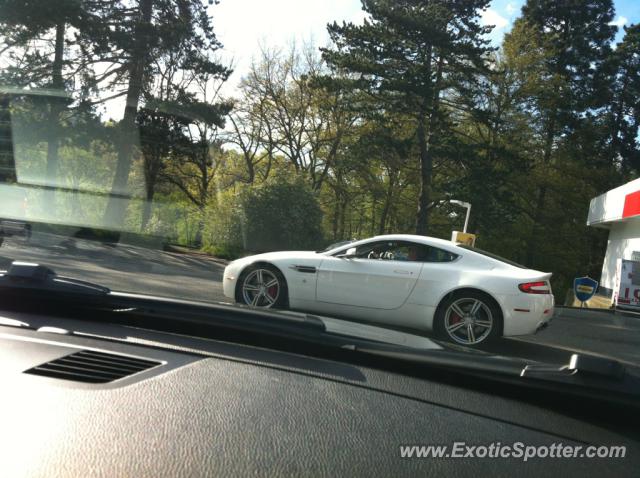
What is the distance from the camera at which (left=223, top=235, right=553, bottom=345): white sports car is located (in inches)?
254

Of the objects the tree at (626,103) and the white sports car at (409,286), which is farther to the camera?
the tree at (626,103)

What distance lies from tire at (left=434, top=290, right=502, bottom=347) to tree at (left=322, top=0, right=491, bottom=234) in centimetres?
2114

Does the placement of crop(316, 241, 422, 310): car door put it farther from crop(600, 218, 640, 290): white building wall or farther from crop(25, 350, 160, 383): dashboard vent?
crop(600, 218, 640, 290): white building wall

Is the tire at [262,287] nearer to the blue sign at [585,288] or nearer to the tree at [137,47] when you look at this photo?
the blue sign at [585,288]

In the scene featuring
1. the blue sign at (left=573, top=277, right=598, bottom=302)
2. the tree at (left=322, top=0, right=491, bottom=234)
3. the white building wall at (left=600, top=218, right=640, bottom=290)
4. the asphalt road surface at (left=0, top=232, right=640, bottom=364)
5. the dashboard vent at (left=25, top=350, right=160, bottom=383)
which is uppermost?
the tree at (left=322, top=0, right=491, bottom=234)

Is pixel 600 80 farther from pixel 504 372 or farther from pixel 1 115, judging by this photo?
pixel 504 372

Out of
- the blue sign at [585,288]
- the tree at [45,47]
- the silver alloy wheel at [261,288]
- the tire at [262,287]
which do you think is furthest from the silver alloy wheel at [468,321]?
the tree at [45,47]

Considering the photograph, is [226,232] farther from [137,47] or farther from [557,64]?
[557,64]

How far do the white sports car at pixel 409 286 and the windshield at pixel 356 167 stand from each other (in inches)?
1.0

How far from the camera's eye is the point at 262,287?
7.53m

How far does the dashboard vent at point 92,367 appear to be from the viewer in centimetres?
209

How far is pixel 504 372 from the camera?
7.47 ft

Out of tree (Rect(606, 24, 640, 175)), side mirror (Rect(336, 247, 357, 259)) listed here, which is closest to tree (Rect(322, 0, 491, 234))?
tree (Rect(606, 24, 640, 175))

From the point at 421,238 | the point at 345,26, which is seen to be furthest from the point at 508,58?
the point at 421,238
